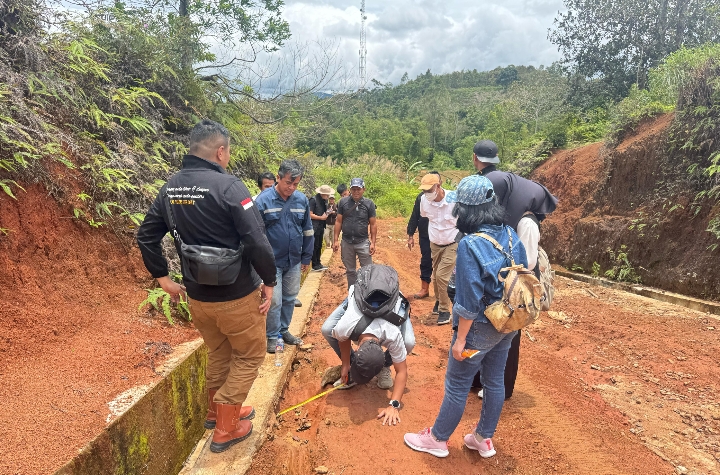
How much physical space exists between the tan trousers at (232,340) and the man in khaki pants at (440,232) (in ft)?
9.64

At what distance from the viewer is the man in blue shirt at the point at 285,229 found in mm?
4109

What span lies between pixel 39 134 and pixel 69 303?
2054 millimetres

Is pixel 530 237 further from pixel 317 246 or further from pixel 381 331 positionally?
pixel 317 246

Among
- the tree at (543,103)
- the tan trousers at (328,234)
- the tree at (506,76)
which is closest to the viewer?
the tan trousers at (328,234)

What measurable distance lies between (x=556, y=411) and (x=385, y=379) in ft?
4.72

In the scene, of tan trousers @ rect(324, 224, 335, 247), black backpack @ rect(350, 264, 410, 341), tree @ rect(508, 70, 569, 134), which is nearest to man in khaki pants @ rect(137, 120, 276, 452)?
black backpack @ rect(350, 264, 410, 341)

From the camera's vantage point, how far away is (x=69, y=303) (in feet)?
13.1

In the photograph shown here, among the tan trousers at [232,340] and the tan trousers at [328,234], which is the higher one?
the tan trousers at [232,340]

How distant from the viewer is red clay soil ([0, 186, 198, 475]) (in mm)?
2668

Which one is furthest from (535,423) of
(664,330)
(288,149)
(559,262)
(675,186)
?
(288,149)

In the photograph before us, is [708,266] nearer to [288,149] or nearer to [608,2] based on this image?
[288,149]

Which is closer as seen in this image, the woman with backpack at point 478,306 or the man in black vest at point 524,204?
the woman with backpack at point 478,306

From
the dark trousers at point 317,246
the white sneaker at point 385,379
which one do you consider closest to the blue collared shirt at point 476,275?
the white sneaker at point 385,379

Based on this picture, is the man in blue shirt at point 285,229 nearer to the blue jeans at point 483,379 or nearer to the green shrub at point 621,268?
the blue jeans at point 483,379
